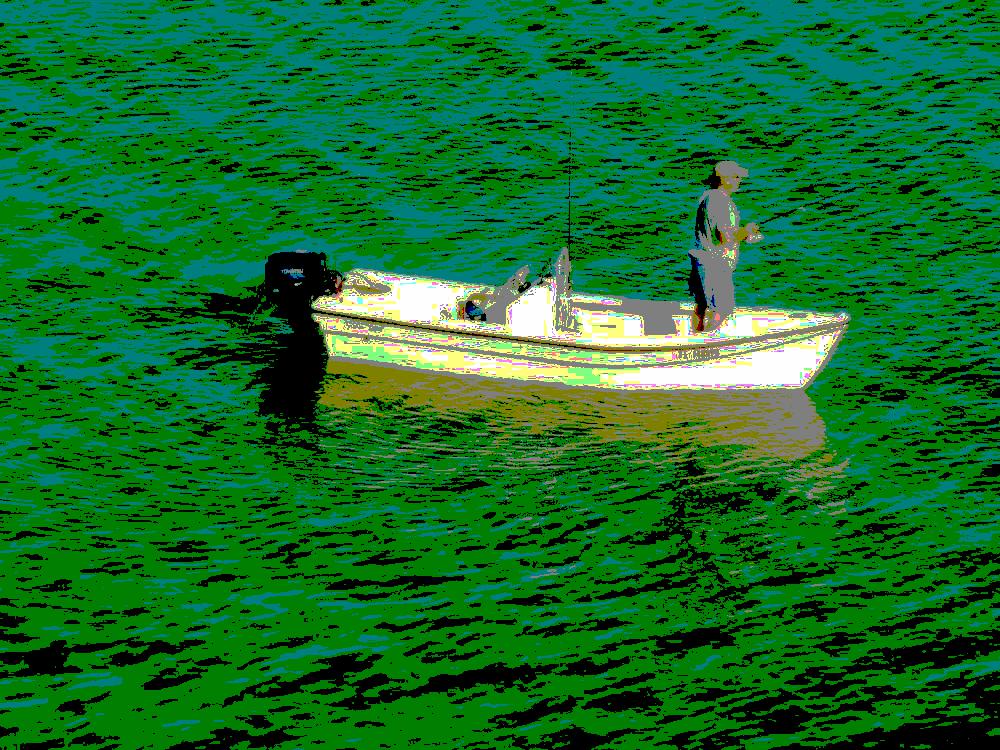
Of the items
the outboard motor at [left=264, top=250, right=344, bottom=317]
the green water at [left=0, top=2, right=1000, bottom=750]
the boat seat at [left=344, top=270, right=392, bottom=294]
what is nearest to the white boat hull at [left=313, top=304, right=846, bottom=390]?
the green water at [left=0, top=2, right=1000, bottom=750]

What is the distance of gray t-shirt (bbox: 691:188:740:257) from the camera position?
968 inches

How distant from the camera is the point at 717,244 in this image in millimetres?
24797

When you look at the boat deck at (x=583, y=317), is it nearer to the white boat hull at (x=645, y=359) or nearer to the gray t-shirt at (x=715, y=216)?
the white boat hull at (x=645, y=359)

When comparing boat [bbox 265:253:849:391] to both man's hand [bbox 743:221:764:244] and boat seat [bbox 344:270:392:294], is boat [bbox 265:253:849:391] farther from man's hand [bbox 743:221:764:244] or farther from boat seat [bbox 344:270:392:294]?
man's hand [bbox 743:221:764:244]

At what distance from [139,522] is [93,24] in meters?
21.8

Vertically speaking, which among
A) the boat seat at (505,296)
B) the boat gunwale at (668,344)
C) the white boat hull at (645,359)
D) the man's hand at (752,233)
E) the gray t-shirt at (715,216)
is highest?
the gray t-shirt at (715,216)

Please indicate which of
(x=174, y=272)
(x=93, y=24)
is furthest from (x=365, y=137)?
(x=93, y=24)

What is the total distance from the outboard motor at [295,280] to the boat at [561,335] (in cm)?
2

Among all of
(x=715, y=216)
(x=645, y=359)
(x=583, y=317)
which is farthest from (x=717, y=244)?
(x=583, y=317)

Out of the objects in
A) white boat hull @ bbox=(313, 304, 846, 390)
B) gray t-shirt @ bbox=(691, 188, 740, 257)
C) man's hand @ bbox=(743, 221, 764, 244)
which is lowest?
white boat hull @ bbox=(313, 304, 846, 390)

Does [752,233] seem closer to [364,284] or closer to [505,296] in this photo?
[505,296]

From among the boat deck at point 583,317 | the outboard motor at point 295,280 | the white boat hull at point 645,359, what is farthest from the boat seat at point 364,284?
the white boat hull at point 645,359

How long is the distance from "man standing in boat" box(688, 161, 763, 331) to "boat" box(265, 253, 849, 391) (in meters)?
0.36

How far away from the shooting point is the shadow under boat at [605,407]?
23938 millimetres
